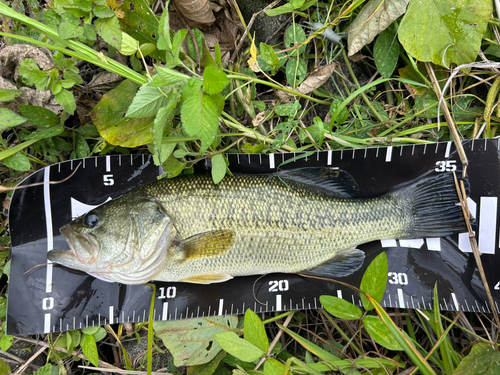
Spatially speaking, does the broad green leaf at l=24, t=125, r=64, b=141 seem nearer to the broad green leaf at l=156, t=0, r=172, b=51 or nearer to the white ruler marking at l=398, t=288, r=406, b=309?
the broad green leaf at l=156, t=0, r=172, b=51

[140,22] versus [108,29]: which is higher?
[140,22]

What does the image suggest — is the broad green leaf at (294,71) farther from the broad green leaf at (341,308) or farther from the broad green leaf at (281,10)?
the broad green leaf at (341,308)

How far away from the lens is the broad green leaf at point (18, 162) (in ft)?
7.42

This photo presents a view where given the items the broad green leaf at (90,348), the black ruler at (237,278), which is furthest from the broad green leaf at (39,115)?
the broad green leaf at (90,348)

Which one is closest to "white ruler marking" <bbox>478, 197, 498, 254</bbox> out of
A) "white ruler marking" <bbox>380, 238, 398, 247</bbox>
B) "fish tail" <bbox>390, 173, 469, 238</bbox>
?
"fish tail" <bbox>390, 173, 469, 238</bbox>

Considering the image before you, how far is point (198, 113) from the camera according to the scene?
1.68 m

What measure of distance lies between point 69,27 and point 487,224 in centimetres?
316

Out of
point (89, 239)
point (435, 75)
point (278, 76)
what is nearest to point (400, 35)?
point (435, 75)

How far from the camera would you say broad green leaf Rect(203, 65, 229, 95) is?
1646 mm

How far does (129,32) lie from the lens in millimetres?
2172

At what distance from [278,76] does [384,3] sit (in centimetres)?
93

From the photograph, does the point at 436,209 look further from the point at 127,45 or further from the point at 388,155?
the point at 127,45

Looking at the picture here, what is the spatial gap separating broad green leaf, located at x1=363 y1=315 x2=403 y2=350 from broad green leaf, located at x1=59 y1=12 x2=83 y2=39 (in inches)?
96.7

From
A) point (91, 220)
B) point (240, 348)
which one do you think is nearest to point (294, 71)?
point (91, 220)
